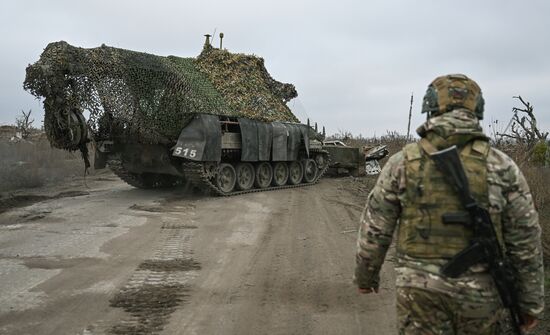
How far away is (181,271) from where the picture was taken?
6633mm

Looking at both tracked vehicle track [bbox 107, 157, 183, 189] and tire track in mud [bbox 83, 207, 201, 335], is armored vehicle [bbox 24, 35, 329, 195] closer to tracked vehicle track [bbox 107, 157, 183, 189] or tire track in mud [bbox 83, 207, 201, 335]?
tracked vehicle track [bbox 107, 157, 183, 189]

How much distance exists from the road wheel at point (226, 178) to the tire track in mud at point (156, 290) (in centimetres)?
563

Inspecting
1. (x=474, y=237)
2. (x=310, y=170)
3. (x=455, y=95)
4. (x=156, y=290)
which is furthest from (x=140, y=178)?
(x=474, y=237)

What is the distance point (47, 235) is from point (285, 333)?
17.2 ft

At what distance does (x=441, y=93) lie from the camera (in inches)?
105

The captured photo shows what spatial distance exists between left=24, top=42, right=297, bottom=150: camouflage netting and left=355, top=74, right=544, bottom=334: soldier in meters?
10.1

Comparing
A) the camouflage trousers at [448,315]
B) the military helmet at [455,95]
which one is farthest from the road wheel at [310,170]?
the camouflage trousers at [448,315]

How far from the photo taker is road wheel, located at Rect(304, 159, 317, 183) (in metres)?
17.8

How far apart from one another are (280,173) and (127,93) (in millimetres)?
5801

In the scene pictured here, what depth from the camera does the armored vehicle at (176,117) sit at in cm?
1166

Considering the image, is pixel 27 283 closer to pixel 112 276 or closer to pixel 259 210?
pixel 112 276

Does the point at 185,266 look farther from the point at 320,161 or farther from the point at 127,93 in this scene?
the point at 320,161

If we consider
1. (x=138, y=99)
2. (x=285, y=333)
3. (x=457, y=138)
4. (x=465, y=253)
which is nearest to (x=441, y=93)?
(x=457, y=138)

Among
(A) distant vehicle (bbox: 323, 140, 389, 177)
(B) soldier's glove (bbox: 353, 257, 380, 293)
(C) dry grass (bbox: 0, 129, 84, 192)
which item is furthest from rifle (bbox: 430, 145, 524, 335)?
(A) distant vehicle (bbox: 323, 140, 389, 177)
